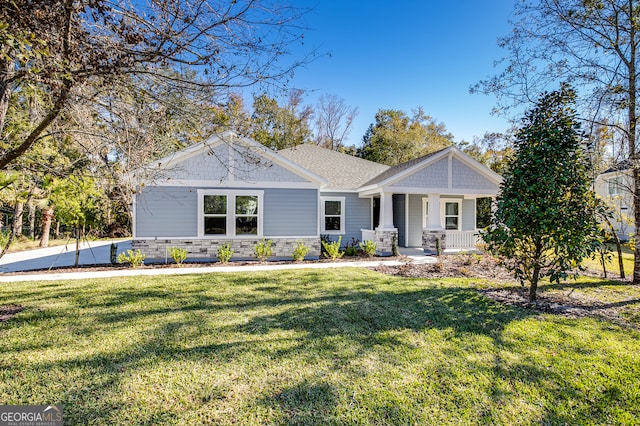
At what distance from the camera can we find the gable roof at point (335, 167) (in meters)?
15.0

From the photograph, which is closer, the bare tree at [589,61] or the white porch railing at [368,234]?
the bare tree at [589,61]

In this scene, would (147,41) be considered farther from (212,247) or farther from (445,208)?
(445,208)

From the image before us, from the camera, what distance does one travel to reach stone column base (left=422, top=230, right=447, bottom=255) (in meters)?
13.1

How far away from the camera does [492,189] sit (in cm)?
1406

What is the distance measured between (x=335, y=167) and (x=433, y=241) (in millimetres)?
6381

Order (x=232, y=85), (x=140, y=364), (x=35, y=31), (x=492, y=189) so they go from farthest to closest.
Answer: (x=492, y=189)
(x=232, y=85)
(x=140, y=364)
(x=35, y=31)

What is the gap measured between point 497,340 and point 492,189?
1156 centimetres

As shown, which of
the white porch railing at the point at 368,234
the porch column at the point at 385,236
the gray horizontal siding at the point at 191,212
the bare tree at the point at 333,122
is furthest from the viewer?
the bare tree at the point at 333,122

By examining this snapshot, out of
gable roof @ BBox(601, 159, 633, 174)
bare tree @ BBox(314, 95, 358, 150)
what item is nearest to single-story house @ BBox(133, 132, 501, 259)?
gable roof @ BBox(601, 159, 633, 174)

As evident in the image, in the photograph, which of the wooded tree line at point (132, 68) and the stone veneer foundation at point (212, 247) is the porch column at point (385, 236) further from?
the wooded tree line at point (132, 68)

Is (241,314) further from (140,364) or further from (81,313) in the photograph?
(81,313)

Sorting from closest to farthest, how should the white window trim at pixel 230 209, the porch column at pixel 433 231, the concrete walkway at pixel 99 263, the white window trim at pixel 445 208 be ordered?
the concrete walkway at pixel 99 263
the white window trim at pixel 230 209
the porch column at pixel 433 231
the white window trim at pixel 445 208

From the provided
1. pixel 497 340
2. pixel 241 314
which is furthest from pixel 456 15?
pixel 241 314

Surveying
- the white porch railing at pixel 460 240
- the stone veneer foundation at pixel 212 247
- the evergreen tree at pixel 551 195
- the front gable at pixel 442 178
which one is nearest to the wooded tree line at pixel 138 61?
the evergreen tree at pixel 551 195
